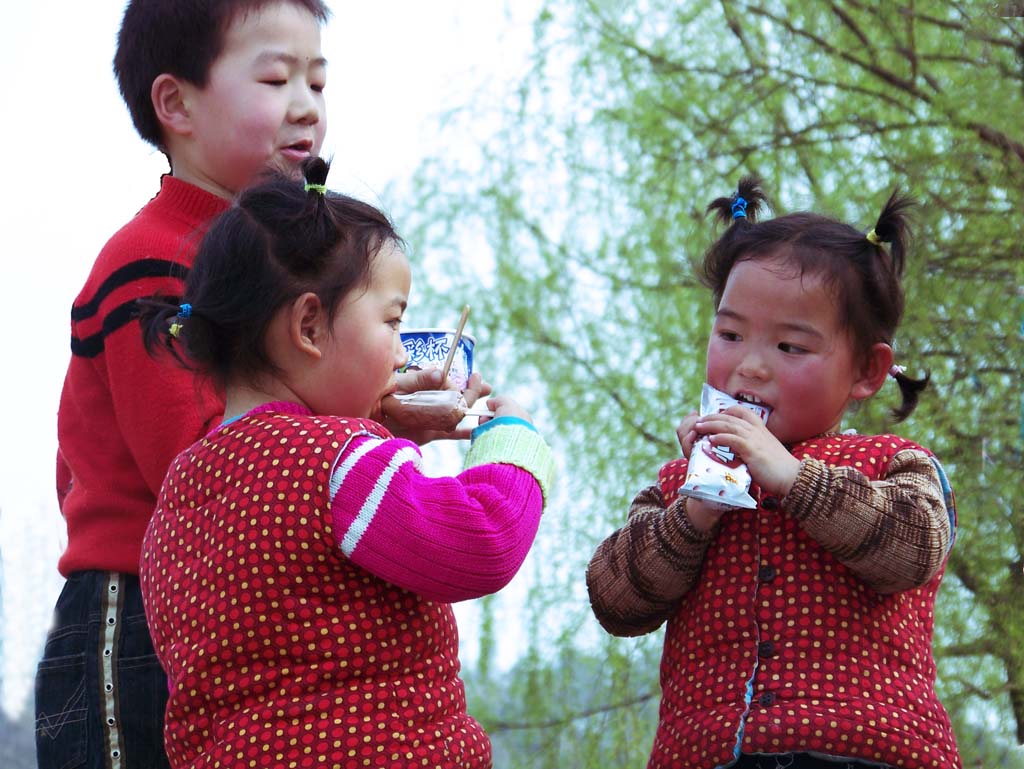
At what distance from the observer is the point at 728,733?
4.75 ft

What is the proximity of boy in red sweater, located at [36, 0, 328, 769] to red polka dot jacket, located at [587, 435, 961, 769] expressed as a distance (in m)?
0.63

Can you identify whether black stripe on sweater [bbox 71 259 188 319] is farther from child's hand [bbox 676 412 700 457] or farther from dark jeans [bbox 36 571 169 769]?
child's hand [bbox 676 412 700 457]

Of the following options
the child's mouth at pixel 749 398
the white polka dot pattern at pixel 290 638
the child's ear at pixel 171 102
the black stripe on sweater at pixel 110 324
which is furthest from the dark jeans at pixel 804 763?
the child's ear at pixel 171 102

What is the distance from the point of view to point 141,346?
5.27 ft

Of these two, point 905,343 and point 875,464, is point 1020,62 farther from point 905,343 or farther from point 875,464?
point 875,464

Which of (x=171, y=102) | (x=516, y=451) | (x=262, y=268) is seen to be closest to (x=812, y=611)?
(x=516, y=451)

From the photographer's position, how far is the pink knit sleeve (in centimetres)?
131

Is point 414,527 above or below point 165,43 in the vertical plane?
below

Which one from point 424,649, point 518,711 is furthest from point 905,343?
point 424,649

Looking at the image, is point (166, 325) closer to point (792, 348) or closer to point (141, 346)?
point (141, 346)

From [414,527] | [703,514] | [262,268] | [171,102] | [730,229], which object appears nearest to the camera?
[414,527]

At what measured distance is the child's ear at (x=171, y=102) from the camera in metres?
1.85

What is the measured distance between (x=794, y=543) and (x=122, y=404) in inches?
33.9

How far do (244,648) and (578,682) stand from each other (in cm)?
184
